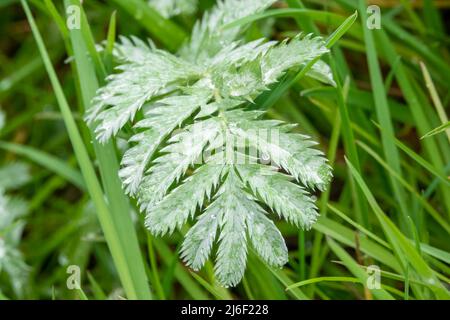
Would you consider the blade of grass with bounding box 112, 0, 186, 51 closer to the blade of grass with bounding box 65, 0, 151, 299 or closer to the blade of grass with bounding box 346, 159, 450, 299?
the blade of grass with bounding box 65, 0, 151, 299

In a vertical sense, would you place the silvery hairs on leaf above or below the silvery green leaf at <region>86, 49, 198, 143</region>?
below

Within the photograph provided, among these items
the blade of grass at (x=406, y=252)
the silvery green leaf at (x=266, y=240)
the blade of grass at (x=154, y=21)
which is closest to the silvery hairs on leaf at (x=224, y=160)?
the silvery green leaf at (x=266, y=240)

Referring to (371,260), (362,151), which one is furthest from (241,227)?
(362,151)

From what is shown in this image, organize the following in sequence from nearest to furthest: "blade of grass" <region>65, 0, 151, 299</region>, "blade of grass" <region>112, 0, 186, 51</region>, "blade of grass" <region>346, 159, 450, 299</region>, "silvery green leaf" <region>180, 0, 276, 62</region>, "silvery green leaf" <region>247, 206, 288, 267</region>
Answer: "silvery green leaf" <region>247, 206, 288, 267</region> → "blade of grass" <region>346, 159, 450, 299</region> → "blade of grass" <region>65, 0, 151, 299</region> → "silvery green leaf" <region>180, 0, 276, 62</region> → "blade of grass" <region>112, 0, 186, 51</region>

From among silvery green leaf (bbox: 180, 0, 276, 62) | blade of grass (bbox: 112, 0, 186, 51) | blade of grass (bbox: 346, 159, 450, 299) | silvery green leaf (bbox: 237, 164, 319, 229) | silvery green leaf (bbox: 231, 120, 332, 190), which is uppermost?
blade of grass (bbox: 112, 0, 186, 51)

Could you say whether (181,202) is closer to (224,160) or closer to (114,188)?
(224,160)

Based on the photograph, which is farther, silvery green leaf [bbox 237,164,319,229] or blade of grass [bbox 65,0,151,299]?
blade of grass [bbox 65,0,151,299]

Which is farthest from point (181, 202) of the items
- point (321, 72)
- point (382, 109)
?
point (382, 109)

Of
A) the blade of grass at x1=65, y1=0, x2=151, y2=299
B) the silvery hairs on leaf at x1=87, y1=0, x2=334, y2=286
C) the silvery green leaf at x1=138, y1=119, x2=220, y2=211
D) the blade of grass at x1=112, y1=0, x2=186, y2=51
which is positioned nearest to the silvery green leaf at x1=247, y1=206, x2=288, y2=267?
the silvery hairs on leaf at x1=87, y1=0, x2=334, y2=286

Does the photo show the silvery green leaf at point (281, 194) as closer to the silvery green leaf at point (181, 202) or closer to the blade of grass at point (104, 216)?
the silvery green leaf at point (181, 202)
